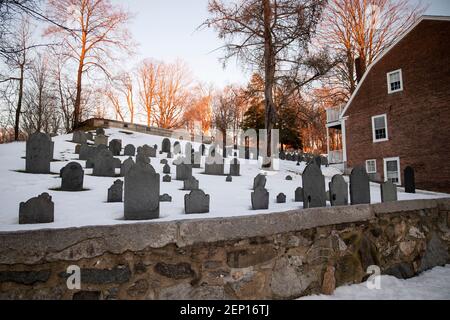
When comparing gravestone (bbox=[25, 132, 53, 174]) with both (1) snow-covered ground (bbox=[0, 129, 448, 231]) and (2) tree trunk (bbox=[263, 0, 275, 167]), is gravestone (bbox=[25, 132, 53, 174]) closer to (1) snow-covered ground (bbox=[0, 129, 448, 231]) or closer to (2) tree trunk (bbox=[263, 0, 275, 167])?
(1) snow-covered ground (bbox=[0, 129, 448, 231])

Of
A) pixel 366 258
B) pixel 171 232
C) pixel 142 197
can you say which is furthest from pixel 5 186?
pixel 366 258

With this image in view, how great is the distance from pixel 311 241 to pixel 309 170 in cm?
129

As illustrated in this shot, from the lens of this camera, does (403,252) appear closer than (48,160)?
Yes

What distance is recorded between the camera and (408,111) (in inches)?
570

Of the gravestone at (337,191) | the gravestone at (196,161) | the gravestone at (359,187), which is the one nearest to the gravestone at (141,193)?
the gravestone at (337,191)

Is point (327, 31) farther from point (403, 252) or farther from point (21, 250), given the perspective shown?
point (21, 250)

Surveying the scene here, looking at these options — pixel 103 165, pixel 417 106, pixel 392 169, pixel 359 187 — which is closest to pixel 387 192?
pixel 359 187

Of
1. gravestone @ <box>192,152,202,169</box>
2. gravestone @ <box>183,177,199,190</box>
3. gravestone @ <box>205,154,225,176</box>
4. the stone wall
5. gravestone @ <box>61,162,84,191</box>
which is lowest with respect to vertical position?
the stone wall

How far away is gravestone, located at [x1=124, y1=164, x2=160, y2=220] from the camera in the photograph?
3145 millimetres

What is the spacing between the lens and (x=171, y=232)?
2459 mm

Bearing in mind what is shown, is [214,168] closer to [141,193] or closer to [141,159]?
[141,159]

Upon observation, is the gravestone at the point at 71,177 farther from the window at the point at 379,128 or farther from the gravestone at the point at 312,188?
the window at the point at 379,128

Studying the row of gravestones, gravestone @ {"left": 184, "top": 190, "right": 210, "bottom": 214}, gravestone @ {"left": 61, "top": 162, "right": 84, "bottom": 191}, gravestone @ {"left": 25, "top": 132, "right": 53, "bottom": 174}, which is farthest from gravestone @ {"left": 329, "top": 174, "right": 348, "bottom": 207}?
gravestone @ {"left": 25, "top": 132, "right": 53, "bottom": 174}
